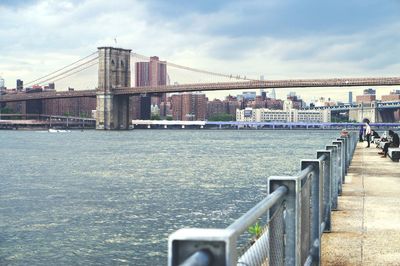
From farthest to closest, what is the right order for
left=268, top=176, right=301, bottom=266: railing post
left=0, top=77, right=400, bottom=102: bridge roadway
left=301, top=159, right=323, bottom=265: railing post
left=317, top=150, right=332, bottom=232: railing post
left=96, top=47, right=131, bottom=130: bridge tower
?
left=96, top=47, right=131, bottom=130: bridge tower < left=0, top=77, right=400, bottom=102: bridge roadway < left=317, top=150, right=332, bottom=232: railing post < left=301, top=159, right=323, bottom=265: railing post < left=268, top=176, right=301, bottom=266: railing post

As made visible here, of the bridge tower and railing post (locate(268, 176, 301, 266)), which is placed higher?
the bridge tower

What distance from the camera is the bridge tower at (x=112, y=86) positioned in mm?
147000

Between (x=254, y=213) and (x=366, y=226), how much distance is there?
20.4 feet

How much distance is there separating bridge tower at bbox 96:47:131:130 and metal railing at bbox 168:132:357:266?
139325mm

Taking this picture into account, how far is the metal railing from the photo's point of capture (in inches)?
92.2

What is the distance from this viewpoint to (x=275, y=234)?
13.8 ft

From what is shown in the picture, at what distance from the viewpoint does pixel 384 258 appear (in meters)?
7.00

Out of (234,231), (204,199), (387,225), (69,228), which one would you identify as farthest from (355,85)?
(234,231)

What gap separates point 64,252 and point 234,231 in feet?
51.1

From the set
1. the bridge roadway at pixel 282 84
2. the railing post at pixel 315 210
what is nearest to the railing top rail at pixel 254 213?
the railing post at pixel 315 210

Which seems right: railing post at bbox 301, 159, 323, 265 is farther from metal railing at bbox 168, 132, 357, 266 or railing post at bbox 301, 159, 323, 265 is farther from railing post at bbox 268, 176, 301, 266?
railing post at bbox 268, 176, 301, 266

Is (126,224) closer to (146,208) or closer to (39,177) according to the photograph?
(146,208)

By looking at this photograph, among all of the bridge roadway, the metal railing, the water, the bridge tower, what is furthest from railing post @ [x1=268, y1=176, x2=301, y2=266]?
the bridge tower

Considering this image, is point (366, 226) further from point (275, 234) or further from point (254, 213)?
point (254, 213)
